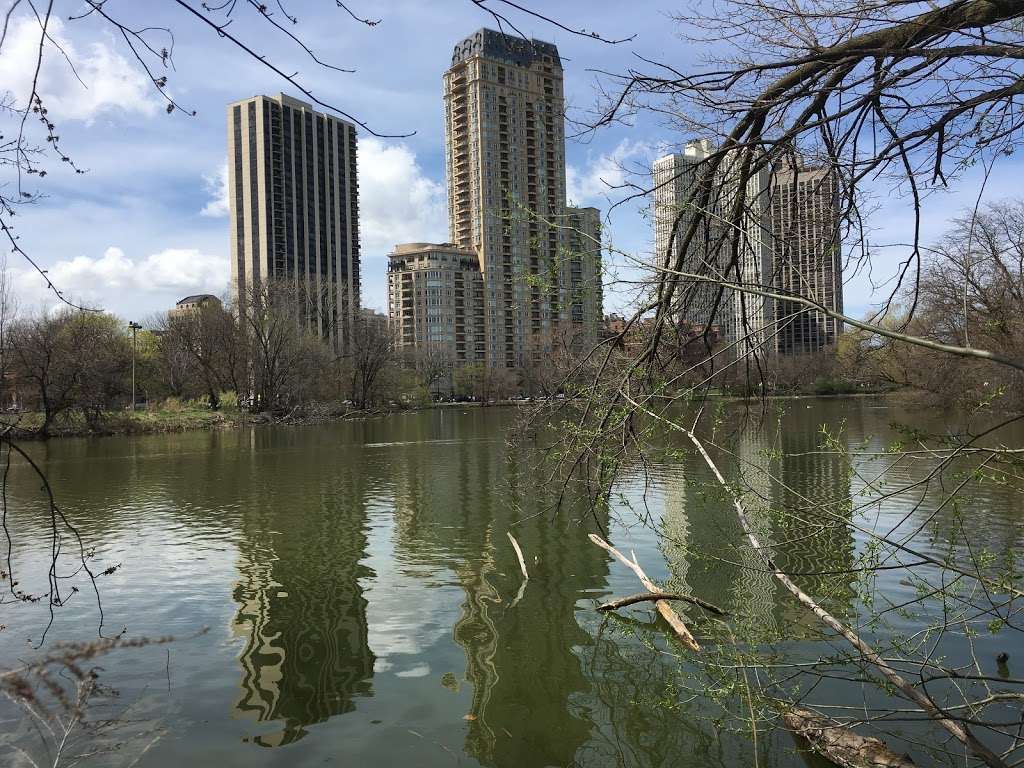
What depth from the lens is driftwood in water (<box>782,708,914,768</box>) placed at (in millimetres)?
4809

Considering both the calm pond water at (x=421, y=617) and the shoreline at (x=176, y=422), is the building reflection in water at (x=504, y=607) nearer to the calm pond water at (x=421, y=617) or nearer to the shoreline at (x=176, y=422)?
the calm pond water at (x=421, y=617)

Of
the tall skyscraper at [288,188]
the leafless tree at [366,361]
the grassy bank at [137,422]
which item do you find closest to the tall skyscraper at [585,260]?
the grassy bank at [137,422]

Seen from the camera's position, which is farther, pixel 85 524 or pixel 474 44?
pixel 474 44

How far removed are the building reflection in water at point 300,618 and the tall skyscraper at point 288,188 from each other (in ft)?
283

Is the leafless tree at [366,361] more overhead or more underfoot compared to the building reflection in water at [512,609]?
more overhead

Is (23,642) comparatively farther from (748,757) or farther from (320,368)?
(320,368)

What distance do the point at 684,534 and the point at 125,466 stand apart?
20.3 metres

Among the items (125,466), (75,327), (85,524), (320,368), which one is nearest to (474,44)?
(320,368)

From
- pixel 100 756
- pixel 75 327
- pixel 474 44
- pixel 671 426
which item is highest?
pixel 474 44

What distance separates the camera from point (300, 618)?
28.7 feet

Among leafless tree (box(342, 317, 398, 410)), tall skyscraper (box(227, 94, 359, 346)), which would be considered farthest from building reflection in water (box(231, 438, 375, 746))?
tall skyscraper (box(227, 94, 359, 346))

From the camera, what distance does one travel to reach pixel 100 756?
219 inches

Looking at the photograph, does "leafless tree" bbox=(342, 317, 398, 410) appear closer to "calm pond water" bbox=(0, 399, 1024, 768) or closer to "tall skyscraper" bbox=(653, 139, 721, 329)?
"calm pond water" bbox=(0, 399, 1024, 768)

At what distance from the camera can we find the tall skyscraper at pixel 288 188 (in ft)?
331
